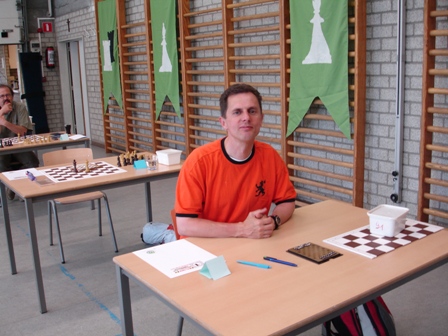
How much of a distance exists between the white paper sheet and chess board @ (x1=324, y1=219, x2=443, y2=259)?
0.51m

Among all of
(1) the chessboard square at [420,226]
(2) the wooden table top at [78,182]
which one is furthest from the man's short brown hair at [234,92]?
(2) the wooden table top at [78,182]

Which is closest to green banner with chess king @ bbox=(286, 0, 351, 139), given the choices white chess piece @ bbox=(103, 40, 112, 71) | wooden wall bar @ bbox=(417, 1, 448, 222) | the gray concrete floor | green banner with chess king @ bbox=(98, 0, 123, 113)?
wooden wall bar @ bbox=(417, 1, 448, 222)

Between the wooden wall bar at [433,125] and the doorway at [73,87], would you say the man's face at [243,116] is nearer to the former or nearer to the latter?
the wooden wall bar at [433,125]

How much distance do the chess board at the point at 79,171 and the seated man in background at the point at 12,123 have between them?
1.93 meters

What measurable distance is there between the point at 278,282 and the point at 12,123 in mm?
4599

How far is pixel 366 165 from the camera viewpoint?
432 centimetres

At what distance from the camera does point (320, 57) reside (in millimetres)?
4340

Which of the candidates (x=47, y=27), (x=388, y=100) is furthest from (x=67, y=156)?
(x=47, y=27)

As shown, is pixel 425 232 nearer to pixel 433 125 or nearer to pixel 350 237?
pixel 350 237

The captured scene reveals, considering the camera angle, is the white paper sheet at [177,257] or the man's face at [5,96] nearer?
the white paper sheet at [177,257]

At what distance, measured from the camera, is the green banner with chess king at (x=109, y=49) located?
768cm

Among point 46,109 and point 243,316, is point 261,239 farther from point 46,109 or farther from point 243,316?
point 46,109

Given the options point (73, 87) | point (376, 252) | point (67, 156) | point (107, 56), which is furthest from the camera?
point (73, 87)

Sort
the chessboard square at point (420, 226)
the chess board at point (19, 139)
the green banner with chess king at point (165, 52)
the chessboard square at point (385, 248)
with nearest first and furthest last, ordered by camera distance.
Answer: the chessboard square at point (385, 248) < the chessboard square at point (420, 226) < the chess board at point (19, 139) < the green banner with chess king at point (165, 52)
